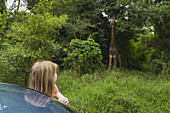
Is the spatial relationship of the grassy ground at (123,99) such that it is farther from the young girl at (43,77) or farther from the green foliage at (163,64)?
the young girl at (43,77)

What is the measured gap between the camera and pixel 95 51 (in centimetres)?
788

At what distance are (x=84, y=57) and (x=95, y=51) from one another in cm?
63

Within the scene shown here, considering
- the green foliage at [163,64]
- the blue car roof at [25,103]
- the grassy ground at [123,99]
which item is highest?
the blue car roof at [25,103]

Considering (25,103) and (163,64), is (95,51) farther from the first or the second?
(25,103)

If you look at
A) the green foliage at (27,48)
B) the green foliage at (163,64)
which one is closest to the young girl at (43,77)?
the green foliage at (27,48)

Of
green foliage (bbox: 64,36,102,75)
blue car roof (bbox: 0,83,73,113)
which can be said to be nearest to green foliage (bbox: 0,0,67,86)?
green foliage (bbox: 64,36,102,75)

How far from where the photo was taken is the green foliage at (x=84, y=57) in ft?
24.8

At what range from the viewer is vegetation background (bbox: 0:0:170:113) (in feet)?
15.5

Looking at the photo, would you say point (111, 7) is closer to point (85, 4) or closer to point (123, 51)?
point (85, 4)

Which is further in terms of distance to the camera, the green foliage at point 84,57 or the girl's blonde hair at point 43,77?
the green foliage at point 84,57

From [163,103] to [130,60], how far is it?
5261 millimetres

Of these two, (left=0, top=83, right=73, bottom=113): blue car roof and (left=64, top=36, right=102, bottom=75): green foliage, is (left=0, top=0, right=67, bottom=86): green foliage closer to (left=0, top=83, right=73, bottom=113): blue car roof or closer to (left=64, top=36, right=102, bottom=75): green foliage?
(left=64, top=36, right=102, bottom=75): green foliage

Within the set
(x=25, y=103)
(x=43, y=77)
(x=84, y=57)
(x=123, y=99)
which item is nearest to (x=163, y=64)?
(x=84, y=57)

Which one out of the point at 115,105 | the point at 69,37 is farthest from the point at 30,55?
the point at 69,37
